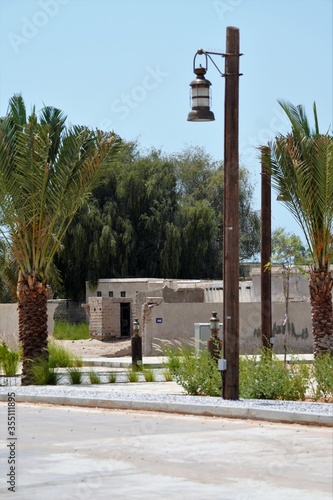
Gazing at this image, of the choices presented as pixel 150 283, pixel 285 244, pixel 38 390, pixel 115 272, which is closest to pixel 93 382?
pixel 38 390

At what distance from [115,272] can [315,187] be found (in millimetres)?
35236

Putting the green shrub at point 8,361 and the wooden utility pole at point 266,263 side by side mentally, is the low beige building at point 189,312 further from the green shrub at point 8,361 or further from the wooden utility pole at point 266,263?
the green shrub at point 8,361

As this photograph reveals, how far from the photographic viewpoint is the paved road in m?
9.03

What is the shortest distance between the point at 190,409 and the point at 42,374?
6492mm

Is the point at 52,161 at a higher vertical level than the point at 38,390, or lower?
higher

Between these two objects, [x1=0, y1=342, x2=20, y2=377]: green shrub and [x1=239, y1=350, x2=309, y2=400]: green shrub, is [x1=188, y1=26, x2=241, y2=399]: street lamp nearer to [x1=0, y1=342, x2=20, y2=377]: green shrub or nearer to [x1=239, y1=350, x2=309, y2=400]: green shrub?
[x1=239, y1=350, x2=309, y2=400]: green shrub

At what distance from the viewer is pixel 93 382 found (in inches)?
862

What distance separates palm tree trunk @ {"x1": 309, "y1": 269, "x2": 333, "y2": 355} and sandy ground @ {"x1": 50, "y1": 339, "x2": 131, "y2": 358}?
523 inches

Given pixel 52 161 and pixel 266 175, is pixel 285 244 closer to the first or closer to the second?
pixel 266 175

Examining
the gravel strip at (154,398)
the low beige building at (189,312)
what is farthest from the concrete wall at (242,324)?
the gravel strip at (154,398)

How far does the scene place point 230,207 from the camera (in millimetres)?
16672

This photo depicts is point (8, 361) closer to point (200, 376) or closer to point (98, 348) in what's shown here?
point (200, 376)

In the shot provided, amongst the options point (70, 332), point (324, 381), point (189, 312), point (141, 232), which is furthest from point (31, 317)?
point (141, 232)

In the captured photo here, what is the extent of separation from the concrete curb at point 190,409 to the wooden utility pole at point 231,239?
38.0 inches
